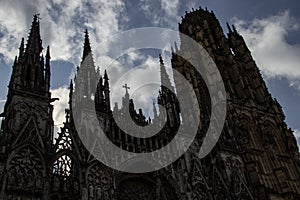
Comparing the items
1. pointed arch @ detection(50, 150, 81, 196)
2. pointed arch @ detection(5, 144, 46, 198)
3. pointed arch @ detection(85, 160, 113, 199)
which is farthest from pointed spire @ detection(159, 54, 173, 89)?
pointed arch @ detection(5, 144, 46, 198)

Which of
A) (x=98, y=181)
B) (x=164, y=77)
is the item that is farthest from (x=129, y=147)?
(x=164, y=77)

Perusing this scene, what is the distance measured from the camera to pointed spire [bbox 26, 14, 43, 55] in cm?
2430

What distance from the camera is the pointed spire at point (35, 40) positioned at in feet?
79.7

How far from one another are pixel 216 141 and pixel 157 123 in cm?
396

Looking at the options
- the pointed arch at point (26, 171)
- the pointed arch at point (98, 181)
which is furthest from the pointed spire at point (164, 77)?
the pointed arch at point (26, 171)

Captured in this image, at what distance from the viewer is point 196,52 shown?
37.5 metres

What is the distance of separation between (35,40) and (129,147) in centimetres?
922

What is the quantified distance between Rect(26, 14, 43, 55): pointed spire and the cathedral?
6 cm

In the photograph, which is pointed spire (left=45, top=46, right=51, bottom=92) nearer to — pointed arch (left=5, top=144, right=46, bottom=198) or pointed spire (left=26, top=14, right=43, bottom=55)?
pointed spire (left=26, top=14, right=43, bottom=55)

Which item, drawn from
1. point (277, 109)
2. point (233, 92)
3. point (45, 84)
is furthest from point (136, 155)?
point (277, 109)

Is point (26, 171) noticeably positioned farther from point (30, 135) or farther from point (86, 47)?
point (86, 47)

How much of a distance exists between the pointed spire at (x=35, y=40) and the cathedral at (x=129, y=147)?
60 millimetres

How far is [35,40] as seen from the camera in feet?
82.6

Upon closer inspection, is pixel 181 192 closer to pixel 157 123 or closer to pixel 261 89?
pixel 157 123
